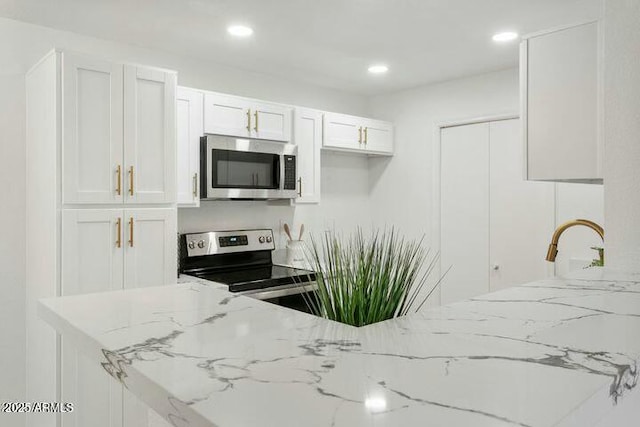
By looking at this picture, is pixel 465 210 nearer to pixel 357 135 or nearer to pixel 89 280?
pixel 357 135

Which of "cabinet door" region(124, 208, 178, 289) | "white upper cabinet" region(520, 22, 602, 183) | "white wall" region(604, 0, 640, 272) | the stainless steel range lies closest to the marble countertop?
"white wall" region(604, 0, 640, 272)

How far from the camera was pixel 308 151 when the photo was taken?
12.3 feet

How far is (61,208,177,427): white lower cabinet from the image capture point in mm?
2332

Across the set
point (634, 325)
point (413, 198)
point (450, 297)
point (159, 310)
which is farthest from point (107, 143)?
point (450, 297)

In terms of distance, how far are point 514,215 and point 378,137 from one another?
52.5 inches

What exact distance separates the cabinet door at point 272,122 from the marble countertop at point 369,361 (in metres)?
2.46

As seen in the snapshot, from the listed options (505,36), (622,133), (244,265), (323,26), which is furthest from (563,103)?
(244,265)

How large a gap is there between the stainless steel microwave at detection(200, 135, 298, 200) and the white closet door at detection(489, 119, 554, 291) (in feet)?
5.24

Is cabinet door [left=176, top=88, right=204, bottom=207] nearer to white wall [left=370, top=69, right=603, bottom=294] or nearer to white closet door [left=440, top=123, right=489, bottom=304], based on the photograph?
white wall [left=370, top=69, right=603, bottom=294]

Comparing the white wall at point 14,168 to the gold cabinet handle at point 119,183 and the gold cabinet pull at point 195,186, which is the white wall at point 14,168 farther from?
the gold cabinet pull at point 195,186

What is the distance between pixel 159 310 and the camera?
3.20ft

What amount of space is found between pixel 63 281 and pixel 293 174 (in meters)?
1.74

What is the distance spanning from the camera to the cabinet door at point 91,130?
232 cm

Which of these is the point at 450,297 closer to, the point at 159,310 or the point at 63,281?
the point at 63,281
